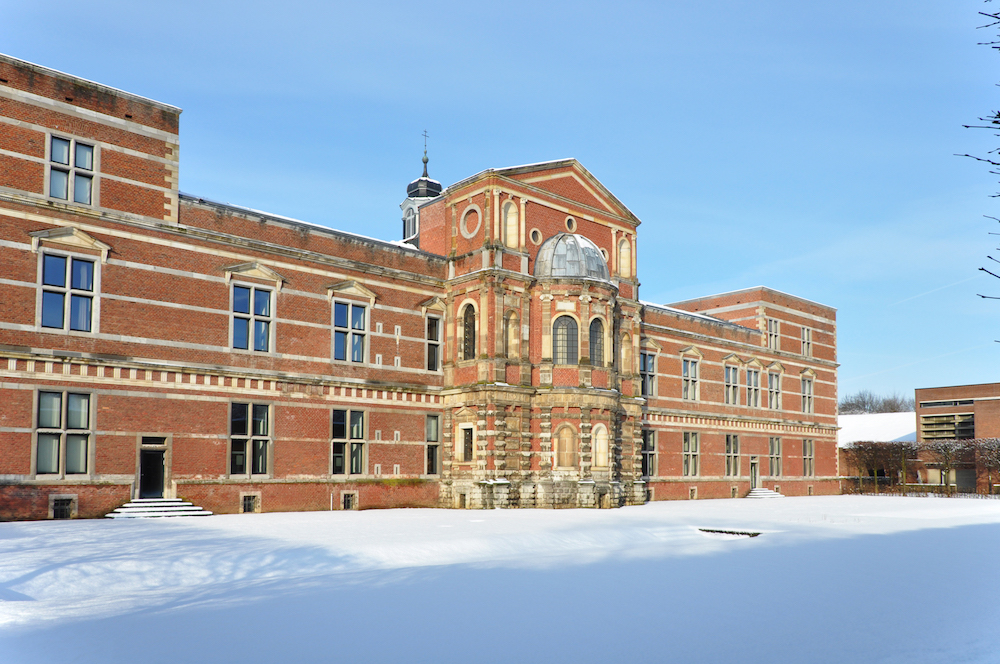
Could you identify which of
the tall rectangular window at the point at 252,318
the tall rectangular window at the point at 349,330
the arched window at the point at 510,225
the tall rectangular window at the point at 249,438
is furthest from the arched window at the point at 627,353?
the tall rectangular window at the point at 249,438

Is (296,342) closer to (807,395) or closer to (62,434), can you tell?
(62,434)

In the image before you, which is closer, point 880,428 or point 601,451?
point 601,451

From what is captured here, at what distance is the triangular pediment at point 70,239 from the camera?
21.8 metres

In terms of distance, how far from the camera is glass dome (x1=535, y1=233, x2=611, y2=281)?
31734 mm

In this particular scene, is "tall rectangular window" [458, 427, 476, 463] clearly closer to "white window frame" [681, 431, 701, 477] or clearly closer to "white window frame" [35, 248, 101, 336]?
"white window frame" [35, 248, 101, 336]

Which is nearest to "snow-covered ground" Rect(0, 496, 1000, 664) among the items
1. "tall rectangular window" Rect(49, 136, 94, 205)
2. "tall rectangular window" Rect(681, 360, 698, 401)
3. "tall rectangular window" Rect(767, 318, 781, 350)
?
"tall rectangular window" Rect(49, 136, 94, 205)

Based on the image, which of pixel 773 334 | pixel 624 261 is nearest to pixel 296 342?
pixel 624 261

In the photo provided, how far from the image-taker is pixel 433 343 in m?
31.8

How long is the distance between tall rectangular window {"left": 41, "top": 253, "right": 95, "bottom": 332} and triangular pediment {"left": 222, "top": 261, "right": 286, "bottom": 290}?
13.6ft

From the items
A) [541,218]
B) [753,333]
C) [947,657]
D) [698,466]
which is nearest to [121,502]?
[541,218]

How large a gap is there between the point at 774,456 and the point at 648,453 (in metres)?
12.1

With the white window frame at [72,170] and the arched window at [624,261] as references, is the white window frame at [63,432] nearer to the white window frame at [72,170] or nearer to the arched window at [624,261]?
the white window frame at [72,170]

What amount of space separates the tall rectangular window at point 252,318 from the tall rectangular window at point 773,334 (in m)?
32.4

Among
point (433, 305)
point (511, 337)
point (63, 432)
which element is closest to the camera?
point (63, 432)
